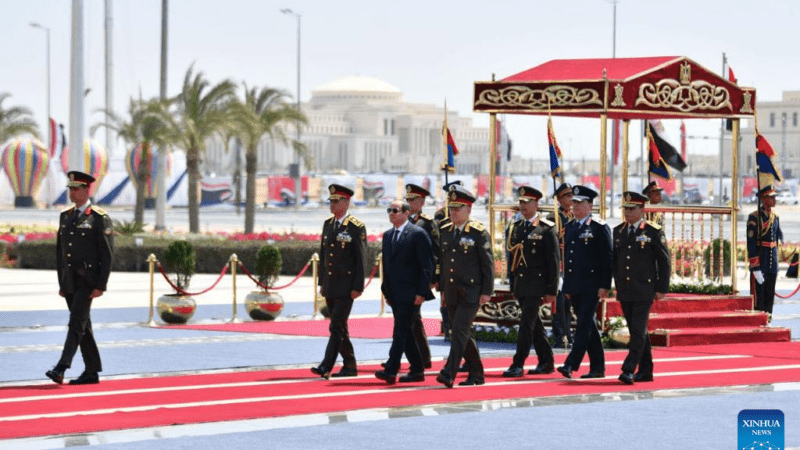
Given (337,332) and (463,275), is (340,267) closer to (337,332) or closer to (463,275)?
(337,332)

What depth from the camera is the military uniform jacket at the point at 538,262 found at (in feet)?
46.7

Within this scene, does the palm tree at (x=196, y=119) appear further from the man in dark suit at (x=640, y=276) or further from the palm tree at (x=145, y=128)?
the man in dark suit at (x=640, y=276)

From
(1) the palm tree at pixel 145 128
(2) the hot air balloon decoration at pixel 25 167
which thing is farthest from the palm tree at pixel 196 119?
(2) the hot air balloon decoration at pixel 25 167

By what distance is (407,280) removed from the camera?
44.6 feet

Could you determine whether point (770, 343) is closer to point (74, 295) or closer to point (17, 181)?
point (74, 295)

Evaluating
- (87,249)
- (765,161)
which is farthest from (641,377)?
(765,161)

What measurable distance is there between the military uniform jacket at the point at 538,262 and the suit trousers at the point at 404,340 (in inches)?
43.3

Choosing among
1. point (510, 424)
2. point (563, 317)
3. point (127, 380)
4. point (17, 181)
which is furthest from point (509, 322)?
point (17, 181)

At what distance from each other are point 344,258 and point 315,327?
598cm

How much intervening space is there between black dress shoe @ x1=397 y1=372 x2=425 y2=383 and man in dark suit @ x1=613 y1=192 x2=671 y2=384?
1786mm

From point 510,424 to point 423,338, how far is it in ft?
10.0

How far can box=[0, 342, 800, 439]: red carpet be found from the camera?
37.2 feet

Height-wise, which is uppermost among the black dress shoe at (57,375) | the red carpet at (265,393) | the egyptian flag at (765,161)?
the egyptian flag at (765,161)

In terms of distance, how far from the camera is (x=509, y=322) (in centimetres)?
1755
